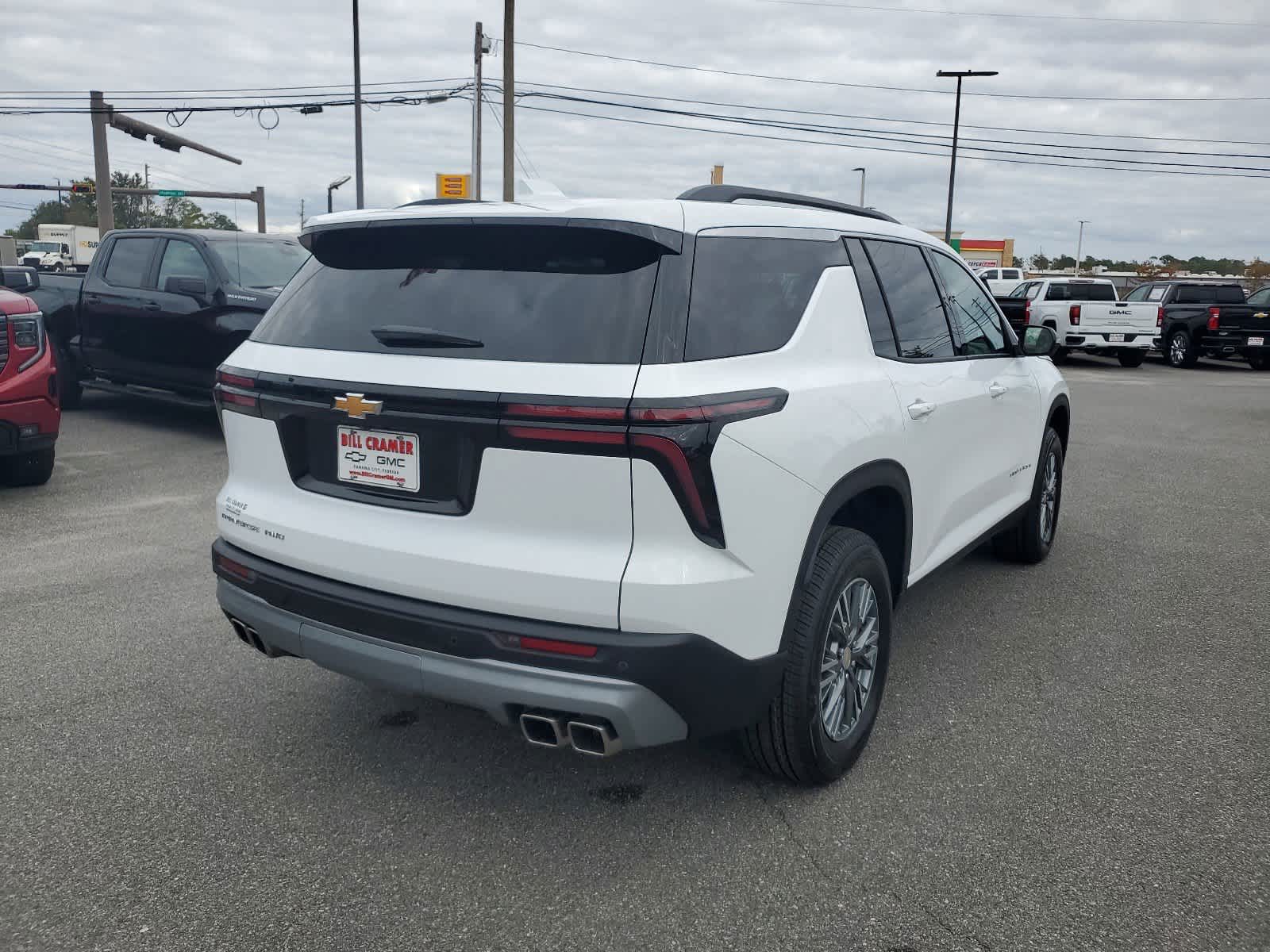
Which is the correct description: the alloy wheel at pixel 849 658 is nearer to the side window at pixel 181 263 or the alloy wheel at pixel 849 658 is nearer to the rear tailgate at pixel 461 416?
the rear tailgate at pixel 461 416

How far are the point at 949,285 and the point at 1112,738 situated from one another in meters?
1.95

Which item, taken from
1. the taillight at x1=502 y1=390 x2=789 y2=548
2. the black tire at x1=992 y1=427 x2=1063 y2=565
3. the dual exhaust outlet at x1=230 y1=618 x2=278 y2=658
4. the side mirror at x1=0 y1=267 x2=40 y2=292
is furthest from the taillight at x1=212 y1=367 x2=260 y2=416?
the side mirror at x1=0 y1=267 x2=40 y2=292

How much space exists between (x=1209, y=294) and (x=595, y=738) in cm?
2512

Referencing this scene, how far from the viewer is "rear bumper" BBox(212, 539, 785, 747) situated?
2.66 meters

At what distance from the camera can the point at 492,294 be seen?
289 cm

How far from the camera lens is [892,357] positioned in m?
3.73

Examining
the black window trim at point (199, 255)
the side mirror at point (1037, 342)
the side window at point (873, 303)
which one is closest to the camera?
the side window at point (873, 303)

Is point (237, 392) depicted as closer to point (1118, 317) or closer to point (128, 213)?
point (1118, 317)

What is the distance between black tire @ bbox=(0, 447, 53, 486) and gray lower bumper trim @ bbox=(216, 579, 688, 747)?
5515 mm

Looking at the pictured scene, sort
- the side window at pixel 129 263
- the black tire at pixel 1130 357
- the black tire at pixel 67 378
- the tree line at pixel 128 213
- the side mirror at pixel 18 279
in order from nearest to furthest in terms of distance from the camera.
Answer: the side mirror at pixel 18 279, the side window at pixel 129 263, the black tire at pixel 67 378, the black tire at pixel 1130 357, the tree line at pixel 128 213

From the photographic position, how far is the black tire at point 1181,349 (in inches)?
910

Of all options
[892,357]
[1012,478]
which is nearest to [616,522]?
A: [892,357]

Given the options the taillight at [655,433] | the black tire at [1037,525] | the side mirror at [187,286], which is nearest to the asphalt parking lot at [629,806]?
the black tire at [1037,525]

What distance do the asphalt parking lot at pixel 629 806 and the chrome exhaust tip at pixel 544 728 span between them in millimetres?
425
